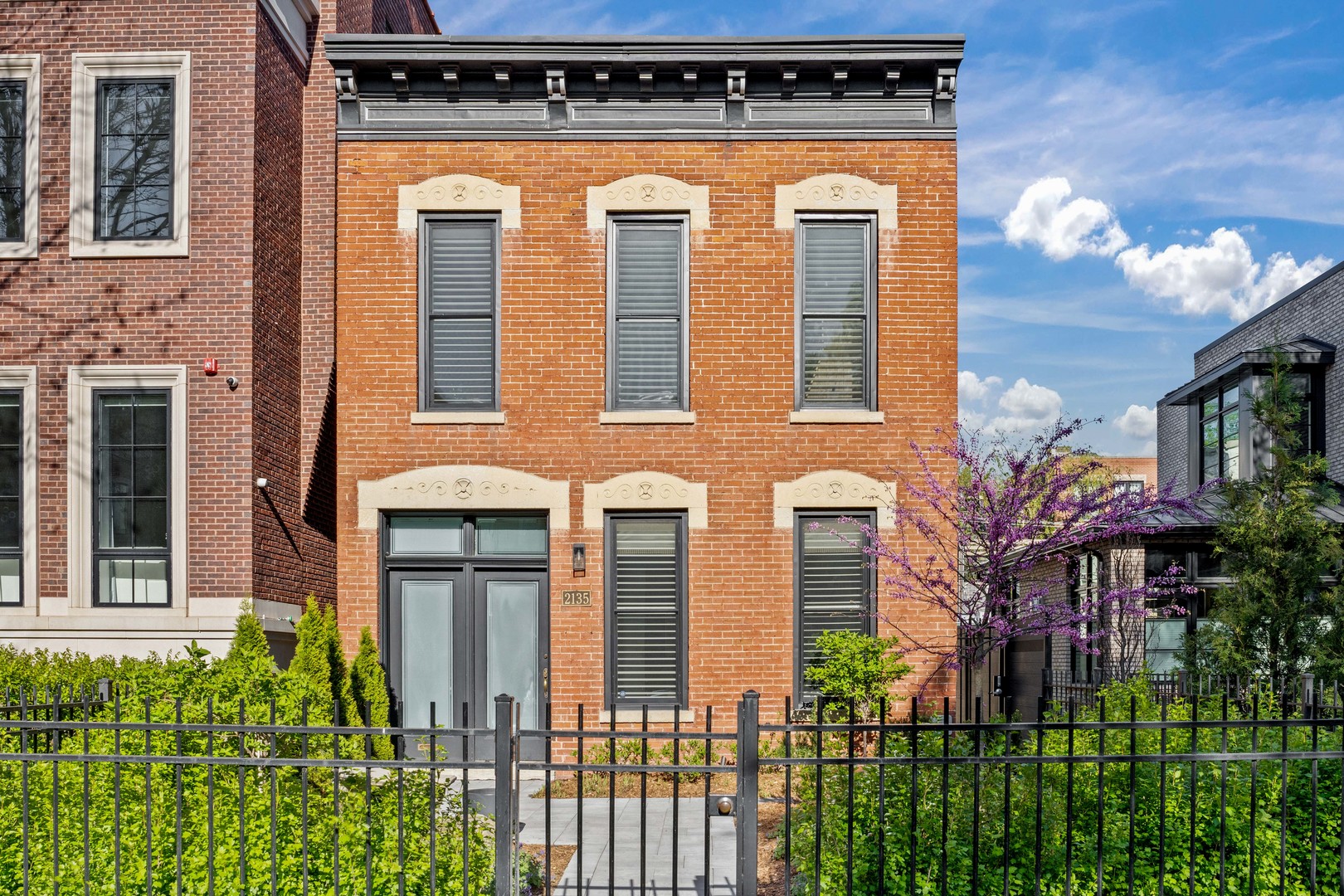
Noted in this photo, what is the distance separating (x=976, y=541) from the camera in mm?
13531

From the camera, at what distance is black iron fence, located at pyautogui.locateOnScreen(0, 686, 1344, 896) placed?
20.7 feet

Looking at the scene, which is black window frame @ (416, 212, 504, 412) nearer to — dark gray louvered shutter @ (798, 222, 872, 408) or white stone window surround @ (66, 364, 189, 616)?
white stone window surround @ (66, 364, 189, 616)

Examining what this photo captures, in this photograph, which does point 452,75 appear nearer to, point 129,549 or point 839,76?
point 839,76

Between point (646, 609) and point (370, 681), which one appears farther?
point (646, 609)

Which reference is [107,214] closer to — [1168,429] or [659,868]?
[659,868]

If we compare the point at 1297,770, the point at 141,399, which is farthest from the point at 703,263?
the point at 1297,770

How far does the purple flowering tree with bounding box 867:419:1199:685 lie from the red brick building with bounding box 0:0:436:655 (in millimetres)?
7573

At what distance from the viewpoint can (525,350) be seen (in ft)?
45.8

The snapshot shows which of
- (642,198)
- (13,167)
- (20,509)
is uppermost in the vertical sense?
(13,167)

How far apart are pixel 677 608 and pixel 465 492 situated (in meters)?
2.88

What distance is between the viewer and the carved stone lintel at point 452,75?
14.0m

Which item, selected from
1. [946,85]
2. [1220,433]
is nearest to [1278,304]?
[1220,433]

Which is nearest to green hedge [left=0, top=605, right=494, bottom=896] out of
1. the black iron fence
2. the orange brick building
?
the black iron fence

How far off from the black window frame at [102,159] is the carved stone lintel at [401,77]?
2511 mm
